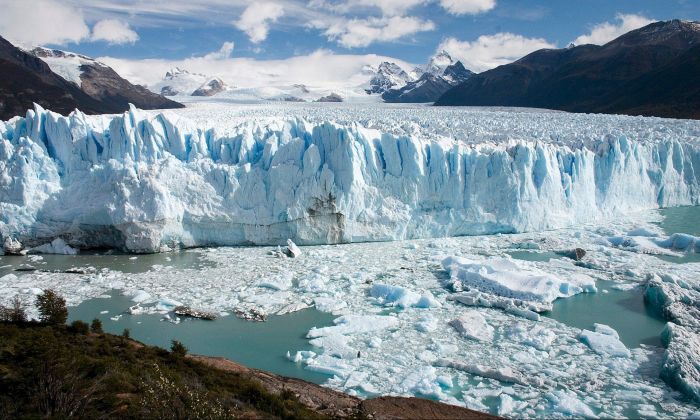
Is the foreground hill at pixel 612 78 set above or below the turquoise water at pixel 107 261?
above

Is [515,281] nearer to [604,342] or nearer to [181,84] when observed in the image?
[604,342]

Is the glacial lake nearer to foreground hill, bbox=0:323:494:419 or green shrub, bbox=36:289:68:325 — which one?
foreground hill, bbox=0:323:494:419

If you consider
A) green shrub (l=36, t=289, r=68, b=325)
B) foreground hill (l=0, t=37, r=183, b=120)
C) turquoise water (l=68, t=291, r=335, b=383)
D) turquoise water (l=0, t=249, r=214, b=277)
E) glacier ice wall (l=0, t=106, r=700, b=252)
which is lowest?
turquoise water (l=68, t=291, r=335, b=383)

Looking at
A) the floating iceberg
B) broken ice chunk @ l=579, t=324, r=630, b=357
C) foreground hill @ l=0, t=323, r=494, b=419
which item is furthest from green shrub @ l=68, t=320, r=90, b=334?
broken ice chunk @ l=579, t=324, r=630, b=357

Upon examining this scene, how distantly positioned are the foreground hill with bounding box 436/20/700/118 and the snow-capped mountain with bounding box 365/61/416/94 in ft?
81.8

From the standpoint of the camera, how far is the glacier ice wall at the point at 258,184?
12.8 m

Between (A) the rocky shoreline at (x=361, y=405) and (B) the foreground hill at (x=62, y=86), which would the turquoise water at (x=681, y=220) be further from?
(B) the foreground hill at (x=62, y=86)

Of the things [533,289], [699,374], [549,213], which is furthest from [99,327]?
[549,213]

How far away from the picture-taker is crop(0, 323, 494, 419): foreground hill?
4.71 metres

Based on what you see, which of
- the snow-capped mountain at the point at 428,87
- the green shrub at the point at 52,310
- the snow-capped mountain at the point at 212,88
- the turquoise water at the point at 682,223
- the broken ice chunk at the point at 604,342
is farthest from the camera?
the snow-capped mountain at the point at 212,88

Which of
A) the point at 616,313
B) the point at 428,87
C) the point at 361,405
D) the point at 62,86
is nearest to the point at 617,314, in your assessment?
the point at 616,313

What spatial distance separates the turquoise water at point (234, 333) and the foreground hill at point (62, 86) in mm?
25421

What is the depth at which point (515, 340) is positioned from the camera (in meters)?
7.60

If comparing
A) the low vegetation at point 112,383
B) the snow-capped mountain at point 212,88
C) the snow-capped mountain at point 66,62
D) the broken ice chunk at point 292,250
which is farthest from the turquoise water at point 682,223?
the snow-capped mountain at point 212,88
